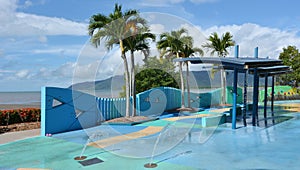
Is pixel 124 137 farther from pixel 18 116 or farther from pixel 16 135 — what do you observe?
pixel 18 116

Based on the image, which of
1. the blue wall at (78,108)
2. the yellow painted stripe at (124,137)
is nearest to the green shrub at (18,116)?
the blue wall at (78,108)

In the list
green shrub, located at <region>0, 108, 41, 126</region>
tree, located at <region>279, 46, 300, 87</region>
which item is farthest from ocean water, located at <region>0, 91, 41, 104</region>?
tree, located at <region>279, 46, 300, 87</region>

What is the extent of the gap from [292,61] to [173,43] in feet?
52.6

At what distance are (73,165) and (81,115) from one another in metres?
4.78

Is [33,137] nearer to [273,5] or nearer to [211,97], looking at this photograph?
[273,5]

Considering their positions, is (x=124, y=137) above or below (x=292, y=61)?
below

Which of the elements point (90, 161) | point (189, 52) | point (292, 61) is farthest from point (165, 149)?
point (292, 61)

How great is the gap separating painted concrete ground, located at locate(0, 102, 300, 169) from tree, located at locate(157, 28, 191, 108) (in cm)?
704

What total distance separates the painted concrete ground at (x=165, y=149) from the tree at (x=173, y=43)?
7.04 m

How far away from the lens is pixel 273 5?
1384cm

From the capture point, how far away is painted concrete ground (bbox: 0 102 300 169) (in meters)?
5.77

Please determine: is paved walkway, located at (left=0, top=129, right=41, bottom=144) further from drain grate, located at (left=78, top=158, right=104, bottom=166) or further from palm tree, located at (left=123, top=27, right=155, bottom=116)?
palm tree, located at (left=123, top=27, right=155, bottom=116)

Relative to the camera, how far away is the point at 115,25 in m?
11.3

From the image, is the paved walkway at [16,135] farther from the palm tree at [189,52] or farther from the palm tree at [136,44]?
the palm tree at [189,52]
